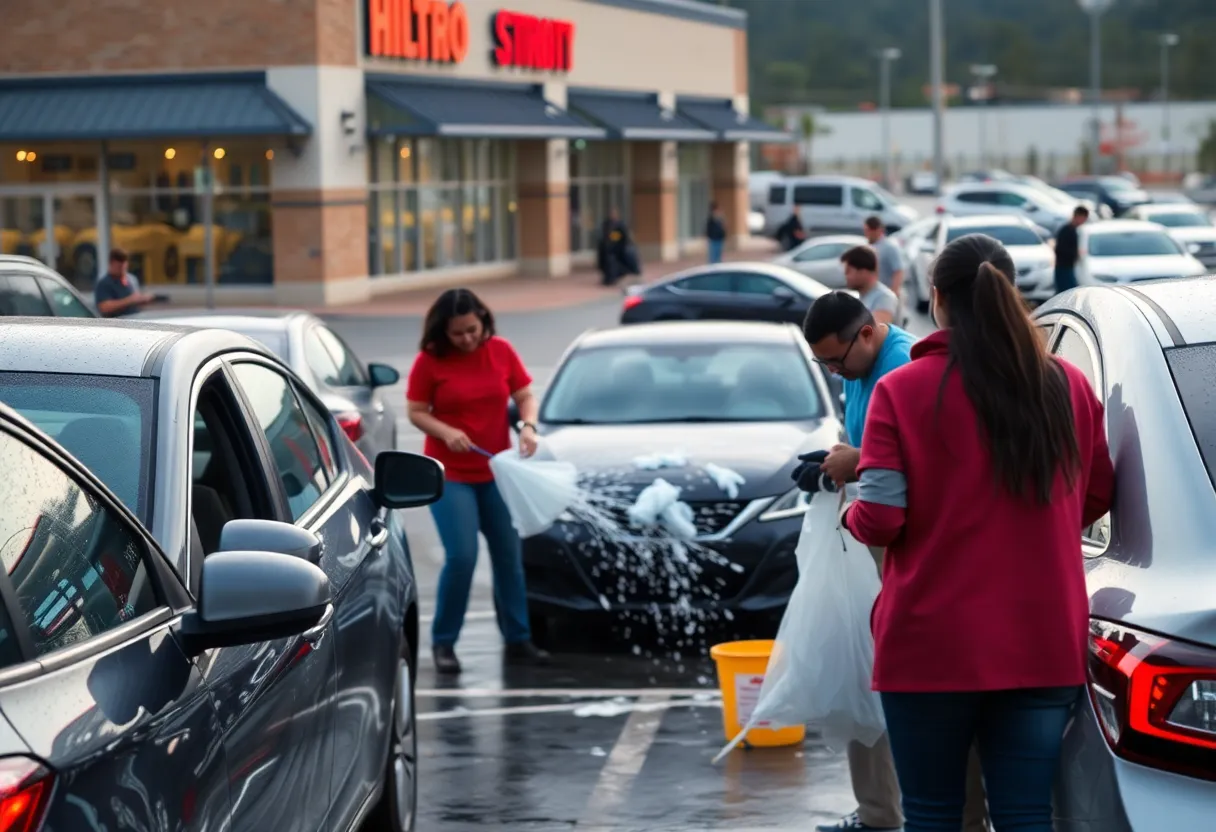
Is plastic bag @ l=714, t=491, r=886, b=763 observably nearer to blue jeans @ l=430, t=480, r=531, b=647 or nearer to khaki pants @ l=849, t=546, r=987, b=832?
khaki pants @ l=849, t=546, r=987, b=832

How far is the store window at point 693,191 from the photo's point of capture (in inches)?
2162

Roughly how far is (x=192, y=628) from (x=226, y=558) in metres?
0.13

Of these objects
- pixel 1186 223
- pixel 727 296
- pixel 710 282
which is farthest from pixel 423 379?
pixel 1186 223

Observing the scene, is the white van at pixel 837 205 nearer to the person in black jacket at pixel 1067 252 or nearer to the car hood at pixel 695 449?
the person in black jacket at pixel 1067 252

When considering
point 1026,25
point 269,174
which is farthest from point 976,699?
point 1026,25

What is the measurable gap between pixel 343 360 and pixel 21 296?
246 centimetres

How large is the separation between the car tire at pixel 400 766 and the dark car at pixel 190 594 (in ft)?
0.04

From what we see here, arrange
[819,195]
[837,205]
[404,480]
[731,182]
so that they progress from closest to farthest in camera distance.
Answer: [404,480] → [837,205] → [819,195] → [731,182]

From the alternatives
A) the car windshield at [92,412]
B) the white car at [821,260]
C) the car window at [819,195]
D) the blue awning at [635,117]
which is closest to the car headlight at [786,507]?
the car windshield at [92,412]

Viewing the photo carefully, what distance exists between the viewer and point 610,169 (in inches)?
2010

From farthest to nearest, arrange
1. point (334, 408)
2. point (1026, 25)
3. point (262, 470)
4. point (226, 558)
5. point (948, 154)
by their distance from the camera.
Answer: point (1026, 25)
point (948, 154)
point (334, 408)
point (262, 470)
point (226, 558)

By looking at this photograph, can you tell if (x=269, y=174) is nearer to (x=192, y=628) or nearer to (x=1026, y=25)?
(x=192, y=628)

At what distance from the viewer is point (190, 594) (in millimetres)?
3461

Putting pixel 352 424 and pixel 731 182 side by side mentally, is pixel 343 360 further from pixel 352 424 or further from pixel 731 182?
pixel 731 182
